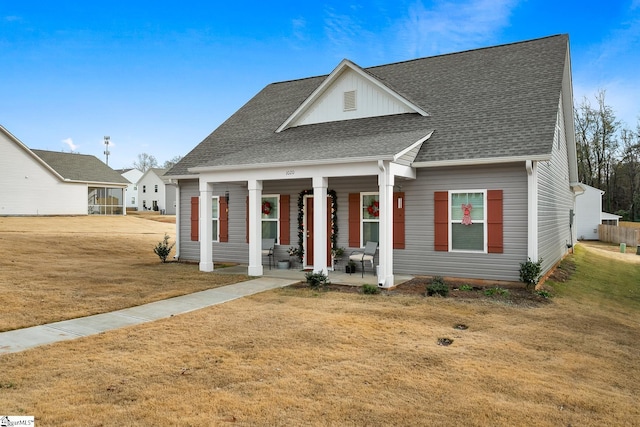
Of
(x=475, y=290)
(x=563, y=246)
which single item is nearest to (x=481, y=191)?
(x=475, y=290)

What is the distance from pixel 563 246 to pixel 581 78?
28205mm

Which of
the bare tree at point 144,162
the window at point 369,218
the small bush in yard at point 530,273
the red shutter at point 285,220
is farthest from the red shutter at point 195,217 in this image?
the bare tree at point 144,162

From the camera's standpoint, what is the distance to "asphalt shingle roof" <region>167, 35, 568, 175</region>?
34.2 ft

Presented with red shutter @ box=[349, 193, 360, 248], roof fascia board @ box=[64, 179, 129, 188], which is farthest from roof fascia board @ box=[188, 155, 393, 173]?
roof fascia board @ box=[64, 179, 129, 188]

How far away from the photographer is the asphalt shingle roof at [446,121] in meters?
10.4

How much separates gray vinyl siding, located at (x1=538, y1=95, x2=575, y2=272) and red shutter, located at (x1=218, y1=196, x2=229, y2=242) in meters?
9.52

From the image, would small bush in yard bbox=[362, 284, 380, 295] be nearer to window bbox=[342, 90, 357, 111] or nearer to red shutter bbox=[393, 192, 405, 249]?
red shutter bbox=[393, 192, 405, 249]

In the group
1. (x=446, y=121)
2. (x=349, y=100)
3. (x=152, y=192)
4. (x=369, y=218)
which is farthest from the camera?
(x=152, y=192)

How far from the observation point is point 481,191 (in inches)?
412

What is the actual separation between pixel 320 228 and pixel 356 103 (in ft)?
17.5

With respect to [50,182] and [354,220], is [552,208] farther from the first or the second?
[50,182]

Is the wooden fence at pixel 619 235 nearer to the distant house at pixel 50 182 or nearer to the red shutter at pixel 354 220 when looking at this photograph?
the red shutter at pixel 354 220

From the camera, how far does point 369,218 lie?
39.6 feet

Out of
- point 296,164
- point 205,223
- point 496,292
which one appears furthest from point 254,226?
point 496,292
